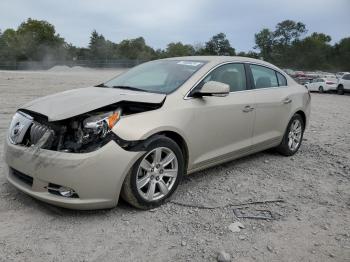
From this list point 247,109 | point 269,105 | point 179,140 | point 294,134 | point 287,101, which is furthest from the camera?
point 294,134

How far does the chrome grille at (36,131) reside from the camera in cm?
353

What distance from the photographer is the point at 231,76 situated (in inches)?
189

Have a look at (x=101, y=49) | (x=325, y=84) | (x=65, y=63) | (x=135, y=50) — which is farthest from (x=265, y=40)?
(x=325, y=84)

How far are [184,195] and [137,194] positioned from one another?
754 mm

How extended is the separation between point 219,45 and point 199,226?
77.7 m

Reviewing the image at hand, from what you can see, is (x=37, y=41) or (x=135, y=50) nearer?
(x=37, y=41)

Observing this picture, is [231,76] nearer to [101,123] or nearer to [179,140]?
[179,140]

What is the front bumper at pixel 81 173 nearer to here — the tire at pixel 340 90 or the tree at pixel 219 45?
the tire at pixel 340 90

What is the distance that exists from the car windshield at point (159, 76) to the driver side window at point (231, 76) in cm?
19

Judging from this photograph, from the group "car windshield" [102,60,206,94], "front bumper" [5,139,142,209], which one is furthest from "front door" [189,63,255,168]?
"front bumper" [5,139,142,209]

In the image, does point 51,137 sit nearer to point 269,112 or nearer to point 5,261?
point 5,261

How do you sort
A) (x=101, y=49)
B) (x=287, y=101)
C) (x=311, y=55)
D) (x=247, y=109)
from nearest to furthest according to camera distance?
1. (x=247, y=109)
2. (x=287, y=101)
3. (x=311, y=55)
4. (x=101, y=49)

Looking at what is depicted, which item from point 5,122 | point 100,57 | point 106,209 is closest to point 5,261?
point 106,209

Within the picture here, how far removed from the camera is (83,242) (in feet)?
10.3
